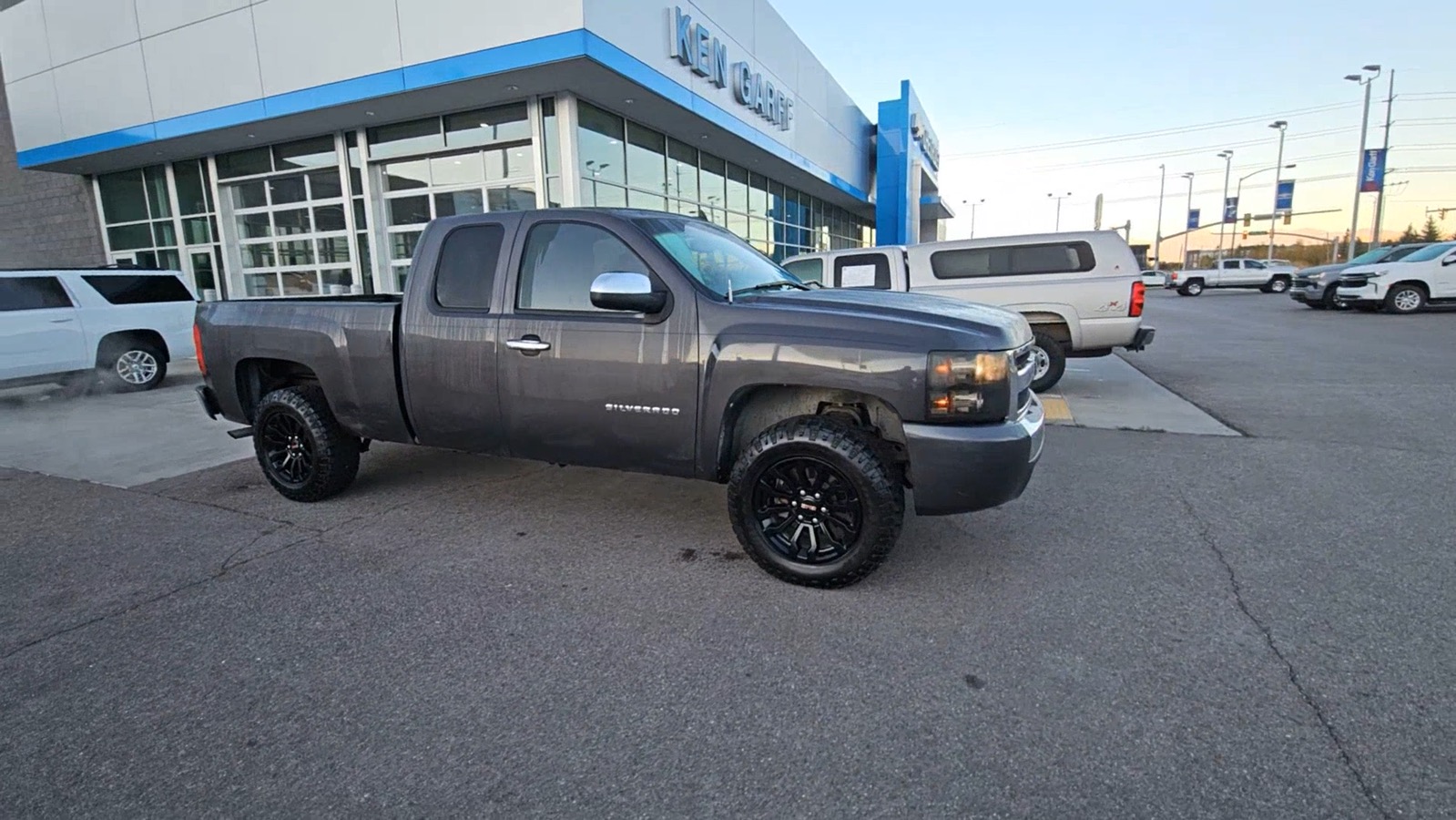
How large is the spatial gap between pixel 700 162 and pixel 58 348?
509 inches

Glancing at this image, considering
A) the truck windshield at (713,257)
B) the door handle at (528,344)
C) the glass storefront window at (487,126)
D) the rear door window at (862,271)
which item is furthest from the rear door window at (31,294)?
the rear door window at (862,271)

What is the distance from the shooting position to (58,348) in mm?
9336

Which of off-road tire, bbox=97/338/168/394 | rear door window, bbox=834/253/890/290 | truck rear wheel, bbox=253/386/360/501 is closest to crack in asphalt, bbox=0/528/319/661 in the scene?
truck rear wheel, bbox=253/386/360/501

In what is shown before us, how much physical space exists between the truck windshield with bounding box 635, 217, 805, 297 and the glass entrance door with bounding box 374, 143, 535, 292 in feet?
30.8

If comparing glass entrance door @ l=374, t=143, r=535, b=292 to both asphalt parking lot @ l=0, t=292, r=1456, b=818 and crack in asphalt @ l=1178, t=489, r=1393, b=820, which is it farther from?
crack in asphalt @ l=1178, t=489, r=1393, b=820

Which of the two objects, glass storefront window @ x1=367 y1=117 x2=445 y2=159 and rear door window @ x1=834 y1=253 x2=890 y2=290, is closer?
rear door window @ x1=834 y1=253 x2=890 y2=290

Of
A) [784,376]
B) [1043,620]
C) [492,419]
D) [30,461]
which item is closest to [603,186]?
[30,461]

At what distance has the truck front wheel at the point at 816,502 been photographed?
10.8ft

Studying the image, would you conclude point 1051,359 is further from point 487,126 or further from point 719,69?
point 487,126

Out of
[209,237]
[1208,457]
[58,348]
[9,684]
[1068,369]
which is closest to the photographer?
[9,684]

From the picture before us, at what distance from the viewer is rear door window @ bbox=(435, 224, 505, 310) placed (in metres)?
4.26

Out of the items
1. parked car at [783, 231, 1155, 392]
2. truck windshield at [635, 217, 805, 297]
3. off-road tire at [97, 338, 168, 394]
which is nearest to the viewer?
truck windshield at [635, 217, 805, 297]

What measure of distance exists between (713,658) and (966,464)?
1424mm

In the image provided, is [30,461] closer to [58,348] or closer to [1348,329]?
[58,348]
